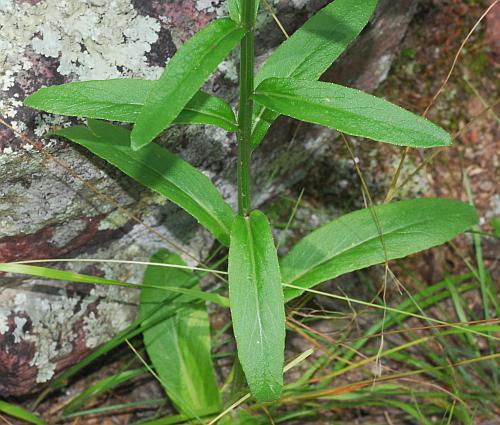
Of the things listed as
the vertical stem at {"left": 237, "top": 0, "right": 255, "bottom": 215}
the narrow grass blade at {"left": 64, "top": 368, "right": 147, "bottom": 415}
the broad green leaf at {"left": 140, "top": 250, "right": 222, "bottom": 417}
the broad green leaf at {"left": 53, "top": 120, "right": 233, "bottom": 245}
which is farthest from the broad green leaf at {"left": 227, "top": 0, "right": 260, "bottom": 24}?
the narrow grass blade at {"left": 64, "top": 368, "right": 147, "bottom": 415}

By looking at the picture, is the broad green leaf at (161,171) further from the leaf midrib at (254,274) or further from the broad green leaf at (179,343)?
the broad green leaf at (179,343)

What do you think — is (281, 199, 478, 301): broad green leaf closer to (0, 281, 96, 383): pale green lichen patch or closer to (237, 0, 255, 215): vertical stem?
(237, 0, 255, 215): vertical stem

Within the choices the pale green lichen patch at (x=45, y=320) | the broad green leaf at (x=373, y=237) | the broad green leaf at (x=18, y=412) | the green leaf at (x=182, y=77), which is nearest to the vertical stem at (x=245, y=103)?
the green leaf at (x=182, y=77)

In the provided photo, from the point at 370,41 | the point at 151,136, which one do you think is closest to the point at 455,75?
the point at 370,41

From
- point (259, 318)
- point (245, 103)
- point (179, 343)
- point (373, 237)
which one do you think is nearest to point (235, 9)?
point (245, 103)

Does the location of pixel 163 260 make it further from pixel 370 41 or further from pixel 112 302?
pixel 370 41

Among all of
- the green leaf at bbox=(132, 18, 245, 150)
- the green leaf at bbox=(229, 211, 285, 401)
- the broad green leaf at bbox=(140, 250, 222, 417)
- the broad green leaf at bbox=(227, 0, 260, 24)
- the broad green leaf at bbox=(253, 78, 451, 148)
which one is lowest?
the broad green leaf at bbox=(140, 250, 222, 417)
